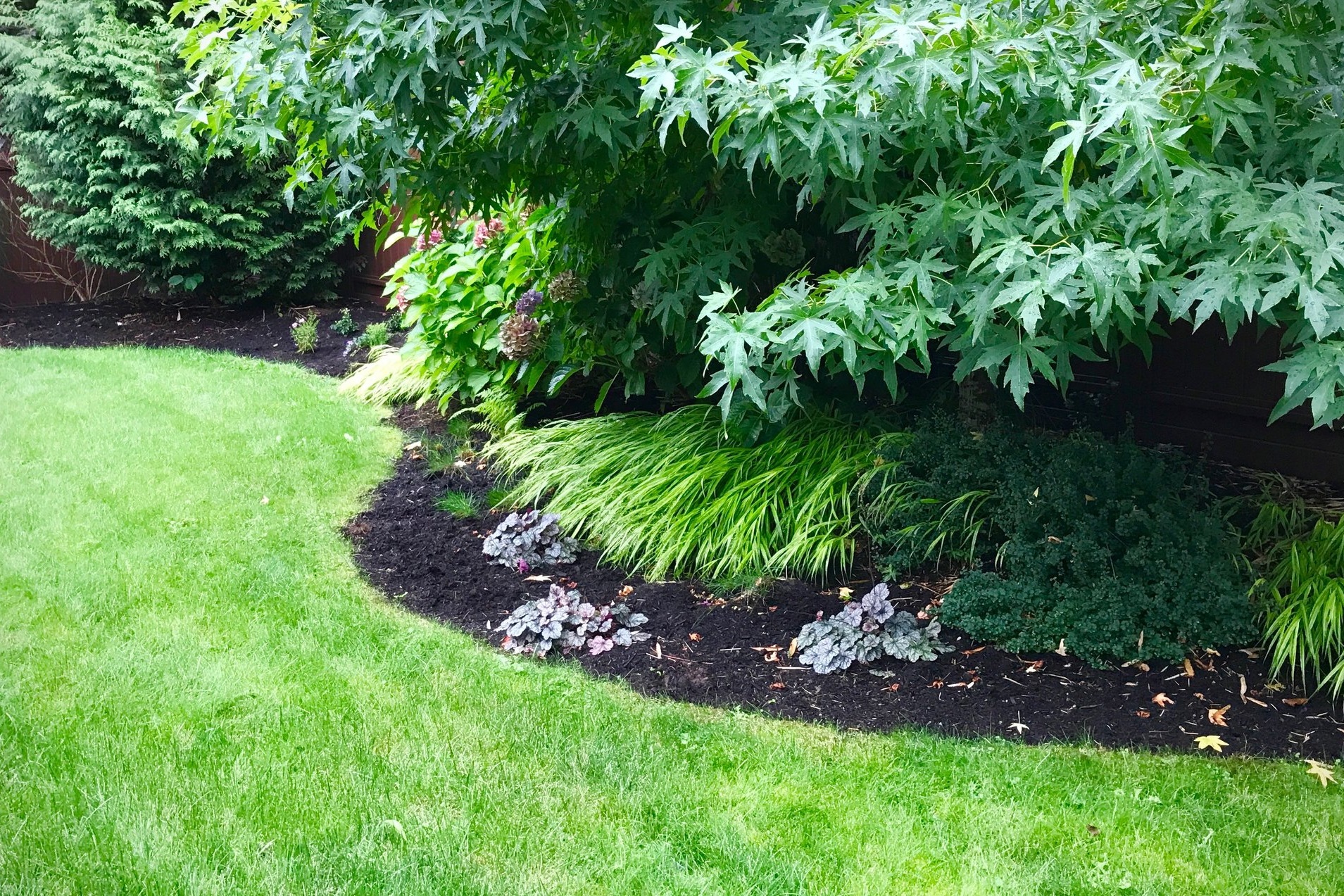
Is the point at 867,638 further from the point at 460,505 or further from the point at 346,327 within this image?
the point at 346,327

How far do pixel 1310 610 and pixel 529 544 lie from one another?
292 centimetres

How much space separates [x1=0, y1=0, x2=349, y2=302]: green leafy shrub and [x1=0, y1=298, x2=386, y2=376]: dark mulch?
37 centimetres

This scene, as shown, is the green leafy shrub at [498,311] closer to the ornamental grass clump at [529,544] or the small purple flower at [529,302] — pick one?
the small purple flower at [529,302]

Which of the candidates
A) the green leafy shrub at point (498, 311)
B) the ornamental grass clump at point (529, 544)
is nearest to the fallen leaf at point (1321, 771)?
the ornamental grass clump at point (529, 544)

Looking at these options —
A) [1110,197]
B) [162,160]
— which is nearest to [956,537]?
[1110,197]

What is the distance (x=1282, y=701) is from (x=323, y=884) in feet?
9.37

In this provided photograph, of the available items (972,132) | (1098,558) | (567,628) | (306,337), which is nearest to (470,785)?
(567,628)

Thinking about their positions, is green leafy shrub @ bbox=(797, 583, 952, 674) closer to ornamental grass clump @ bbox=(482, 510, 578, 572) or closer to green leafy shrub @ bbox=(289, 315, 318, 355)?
ornamental grass clump @ bbox=(482, 510, 578, 572)

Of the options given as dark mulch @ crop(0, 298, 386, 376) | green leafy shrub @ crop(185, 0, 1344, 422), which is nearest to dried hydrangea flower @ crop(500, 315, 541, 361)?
green leafy shrub @ crop(185, 0, 1344, 422)

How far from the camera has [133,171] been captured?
9.48 meters

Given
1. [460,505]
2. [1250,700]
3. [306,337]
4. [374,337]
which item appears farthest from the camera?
[306,337]

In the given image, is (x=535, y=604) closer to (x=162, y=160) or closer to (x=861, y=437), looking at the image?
(x=861, y=437)

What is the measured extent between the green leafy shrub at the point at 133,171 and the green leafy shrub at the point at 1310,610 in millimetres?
7704

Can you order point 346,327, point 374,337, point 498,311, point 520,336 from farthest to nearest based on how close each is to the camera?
point 346,327 < point 374,337 < point 498,311 < point 520,336
